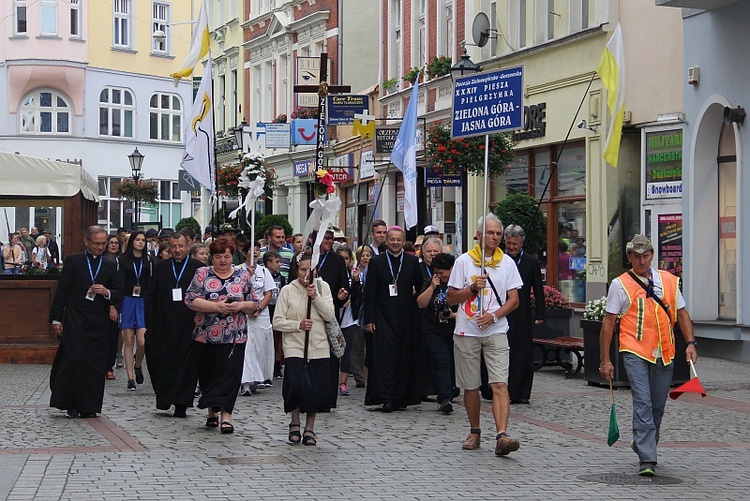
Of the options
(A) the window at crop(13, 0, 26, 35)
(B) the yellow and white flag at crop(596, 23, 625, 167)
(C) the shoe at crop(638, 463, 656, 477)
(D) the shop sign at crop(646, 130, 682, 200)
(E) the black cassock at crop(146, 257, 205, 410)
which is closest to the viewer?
(C) the shoe at crop(638, 463, 656, 477)

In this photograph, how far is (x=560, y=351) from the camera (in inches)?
720

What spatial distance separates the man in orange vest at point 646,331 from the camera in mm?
10141

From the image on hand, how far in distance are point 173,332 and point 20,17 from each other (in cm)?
4626

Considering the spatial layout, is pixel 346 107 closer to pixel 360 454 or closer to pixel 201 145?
pixel 201 145

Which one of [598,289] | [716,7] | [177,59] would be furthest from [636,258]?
[177,59]

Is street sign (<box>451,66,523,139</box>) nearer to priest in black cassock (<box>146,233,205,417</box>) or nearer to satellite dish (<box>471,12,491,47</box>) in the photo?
priest in black cassock (<box>146,233,205,417</box>)

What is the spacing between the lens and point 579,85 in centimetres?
2497

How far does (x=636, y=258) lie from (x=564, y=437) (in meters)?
2.34

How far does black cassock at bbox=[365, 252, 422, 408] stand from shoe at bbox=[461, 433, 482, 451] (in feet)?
9.82

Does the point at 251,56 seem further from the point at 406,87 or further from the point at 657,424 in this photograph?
the point at 657,424

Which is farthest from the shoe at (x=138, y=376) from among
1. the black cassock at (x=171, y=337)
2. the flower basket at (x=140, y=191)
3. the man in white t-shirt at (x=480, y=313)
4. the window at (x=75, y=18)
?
the window at (x=75, y=18)

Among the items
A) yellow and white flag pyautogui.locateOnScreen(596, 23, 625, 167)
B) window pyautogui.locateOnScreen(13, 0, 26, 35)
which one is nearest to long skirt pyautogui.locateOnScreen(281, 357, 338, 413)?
yellow and white flag pyautogui.locateOnScreen(596, 23, 625, 167)

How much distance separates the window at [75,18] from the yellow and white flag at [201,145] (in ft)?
128

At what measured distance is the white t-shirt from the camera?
1122 centimetres
